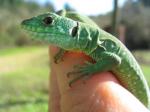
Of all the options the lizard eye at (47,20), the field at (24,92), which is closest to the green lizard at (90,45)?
the lizard eye at (47,20)

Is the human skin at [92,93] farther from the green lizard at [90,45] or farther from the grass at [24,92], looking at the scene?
the grass at [24,92]

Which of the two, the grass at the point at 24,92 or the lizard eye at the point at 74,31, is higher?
the lizard eye at the point at 74,31

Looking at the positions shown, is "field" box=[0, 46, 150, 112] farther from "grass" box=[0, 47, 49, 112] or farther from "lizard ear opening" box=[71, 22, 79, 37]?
"lizard ear opening" box=[71, 22, 79, 37]

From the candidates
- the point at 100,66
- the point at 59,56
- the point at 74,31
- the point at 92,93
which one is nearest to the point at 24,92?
the point at 59,56

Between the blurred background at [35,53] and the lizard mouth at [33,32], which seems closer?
the lizard mouth at [33,32]

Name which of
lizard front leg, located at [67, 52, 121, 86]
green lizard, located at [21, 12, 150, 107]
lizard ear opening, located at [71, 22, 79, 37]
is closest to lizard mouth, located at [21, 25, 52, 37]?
green lizard, located at [21, 12, 150, 107]

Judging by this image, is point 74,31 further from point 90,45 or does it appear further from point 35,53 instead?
point 35,53

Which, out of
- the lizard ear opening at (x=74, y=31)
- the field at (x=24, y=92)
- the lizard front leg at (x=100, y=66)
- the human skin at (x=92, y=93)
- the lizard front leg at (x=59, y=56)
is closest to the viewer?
the human skin at (x=92, y=93)
